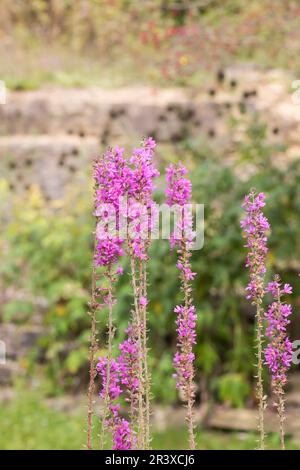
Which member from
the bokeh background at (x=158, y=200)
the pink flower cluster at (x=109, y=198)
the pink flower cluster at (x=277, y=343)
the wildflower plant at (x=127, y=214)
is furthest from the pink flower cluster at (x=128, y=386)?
the bokeh background at (x=158, y=200)

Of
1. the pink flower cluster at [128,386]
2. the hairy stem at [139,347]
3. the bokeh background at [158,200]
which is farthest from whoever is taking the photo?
the bokeh background at [158,200]

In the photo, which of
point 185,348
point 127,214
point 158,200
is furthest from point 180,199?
point 158,200

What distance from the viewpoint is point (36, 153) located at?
9.20 m

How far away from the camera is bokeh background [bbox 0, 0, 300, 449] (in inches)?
239

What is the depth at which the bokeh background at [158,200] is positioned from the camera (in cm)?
607

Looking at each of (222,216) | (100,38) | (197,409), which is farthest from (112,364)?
(100,38)

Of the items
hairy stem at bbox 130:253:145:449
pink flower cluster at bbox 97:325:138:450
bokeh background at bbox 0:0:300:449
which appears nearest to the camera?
hairy stem at bbox 130:253:145:449

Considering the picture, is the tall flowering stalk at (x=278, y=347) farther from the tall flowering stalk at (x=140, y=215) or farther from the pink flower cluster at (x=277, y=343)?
the tall flowering stalk at (x=140, y=215)

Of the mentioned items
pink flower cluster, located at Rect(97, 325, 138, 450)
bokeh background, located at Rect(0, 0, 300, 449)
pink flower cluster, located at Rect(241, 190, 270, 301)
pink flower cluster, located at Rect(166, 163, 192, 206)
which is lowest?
pink flower cluster, located at Rect(97, 325, 138, 450)

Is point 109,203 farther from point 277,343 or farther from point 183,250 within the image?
point 277,343

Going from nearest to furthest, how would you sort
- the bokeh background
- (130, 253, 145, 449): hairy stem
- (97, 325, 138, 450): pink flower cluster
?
1. (130, 253, 145, 449): hairy stem
2. (97, 325, 138, 450): pink flower cluster
3. the bokeh background

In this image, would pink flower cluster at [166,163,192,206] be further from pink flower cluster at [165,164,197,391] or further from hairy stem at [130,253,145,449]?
hairy stem at [130,253,145,449]

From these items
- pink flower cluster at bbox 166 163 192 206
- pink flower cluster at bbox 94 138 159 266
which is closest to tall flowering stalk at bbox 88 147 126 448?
pink flower cluster at bbox 94 138 159 266

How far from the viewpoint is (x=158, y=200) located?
237 inches
